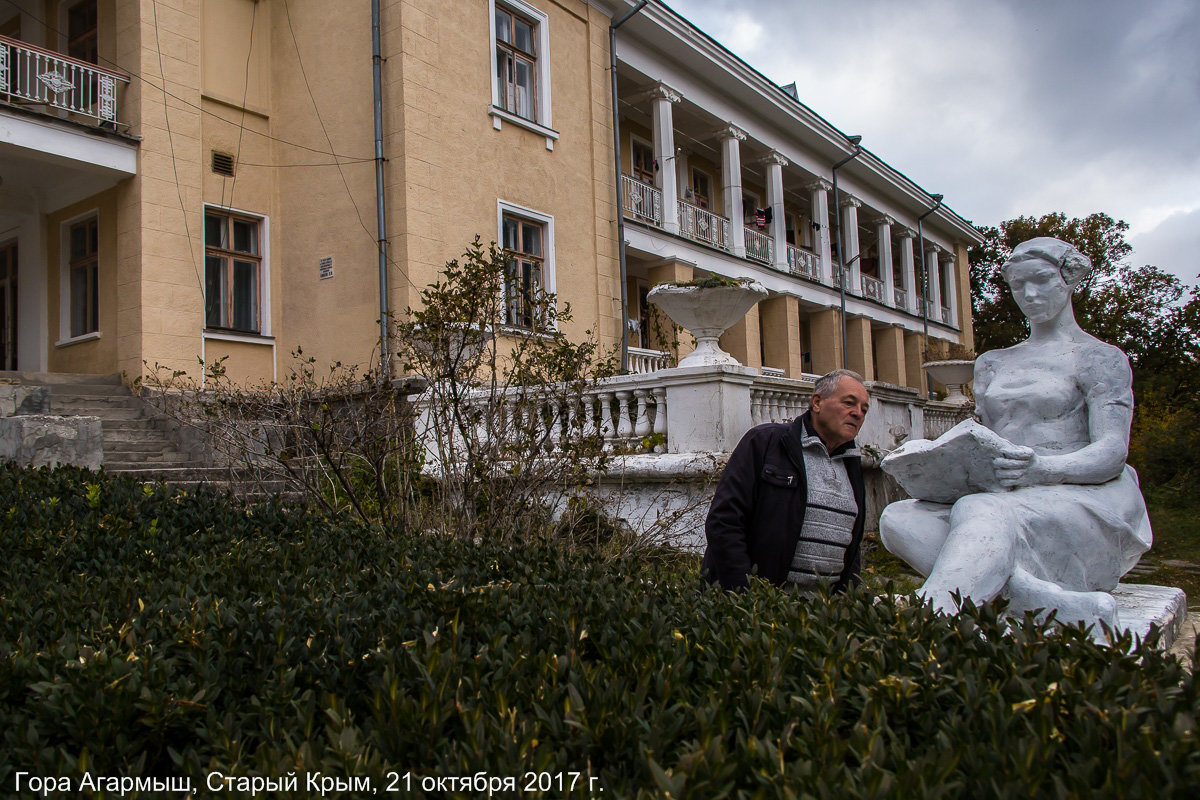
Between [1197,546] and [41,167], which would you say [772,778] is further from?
[41,167]

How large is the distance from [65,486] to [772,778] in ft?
16.4

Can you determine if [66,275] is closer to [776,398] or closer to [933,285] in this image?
[776,398]

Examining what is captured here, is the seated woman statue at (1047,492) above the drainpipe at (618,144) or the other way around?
the other way around

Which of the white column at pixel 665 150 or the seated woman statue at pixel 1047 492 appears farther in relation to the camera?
the white column at pixel 665 150

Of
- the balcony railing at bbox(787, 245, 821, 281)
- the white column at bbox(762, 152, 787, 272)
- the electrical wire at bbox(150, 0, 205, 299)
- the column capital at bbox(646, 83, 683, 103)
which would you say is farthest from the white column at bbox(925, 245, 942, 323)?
the electrical wire at bbox(150, 0, 205, 299)

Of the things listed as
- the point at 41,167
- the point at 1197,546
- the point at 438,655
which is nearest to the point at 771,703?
the point at 438,655

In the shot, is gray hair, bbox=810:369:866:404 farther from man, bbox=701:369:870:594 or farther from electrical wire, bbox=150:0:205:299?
electrical wire, bbox=150:0:205:299

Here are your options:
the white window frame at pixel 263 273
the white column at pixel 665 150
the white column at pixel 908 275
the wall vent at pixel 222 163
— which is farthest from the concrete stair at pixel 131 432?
the white column at pixel 908 275

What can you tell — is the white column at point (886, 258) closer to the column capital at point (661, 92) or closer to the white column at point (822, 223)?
the white column at point (822, 223)

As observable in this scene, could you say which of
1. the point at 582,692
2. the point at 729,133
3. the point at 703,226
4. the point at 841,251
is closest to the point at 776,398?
the point at 582,692

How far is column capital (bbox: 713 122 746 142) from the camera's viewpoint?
1842 centimetres

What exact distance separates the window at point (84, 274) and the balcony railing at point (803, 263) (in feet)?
49.3

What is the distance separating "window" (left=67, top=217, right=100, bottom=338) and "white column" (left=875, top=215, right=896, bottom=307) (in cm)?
2132

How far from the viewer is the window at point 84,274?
11461mm
